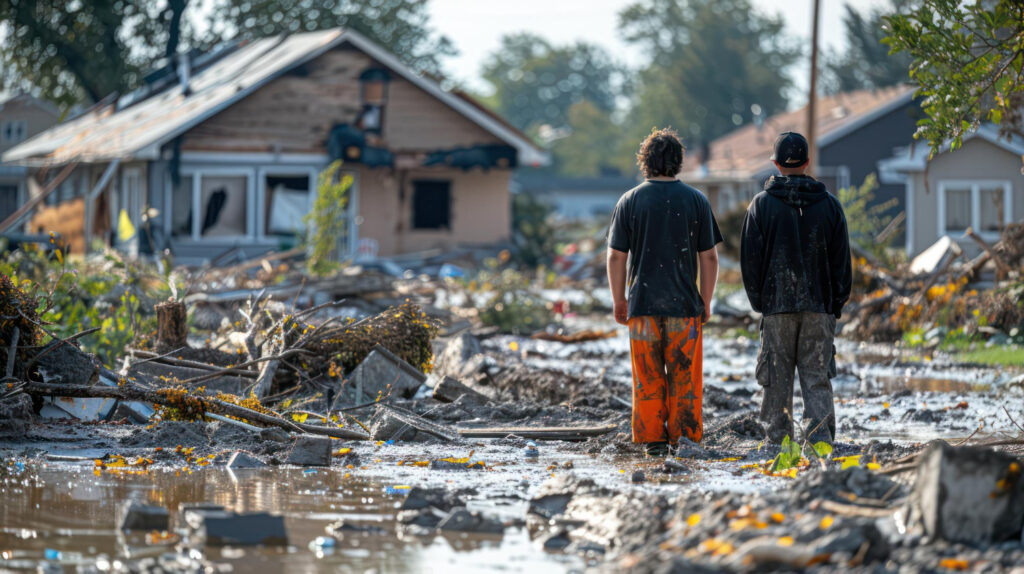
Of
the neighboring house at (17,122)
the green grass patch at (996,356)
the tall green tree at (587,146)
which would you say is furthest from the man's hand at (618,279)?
the tall green tree at (587,146)

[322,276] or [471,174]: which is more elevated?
[471,174]

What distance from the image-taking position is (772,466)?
688cm

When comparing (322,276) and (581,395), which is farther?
(322,276)

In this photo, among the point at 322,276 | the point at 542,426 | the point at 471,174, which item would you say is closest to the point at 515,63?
the point at 471,174

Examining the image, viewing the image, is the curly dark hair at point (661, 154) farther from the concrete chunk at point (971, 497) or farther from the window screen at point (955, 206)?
the window screen at point (955, 206)

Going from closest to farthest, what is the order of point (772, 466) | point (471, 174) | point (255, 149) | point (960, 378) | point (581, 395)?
point (772, 466) < point (581, 395) < point (960, 378) < point (255, 149) < point (471, 174)

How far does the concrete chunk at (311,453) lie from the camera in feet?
23.8

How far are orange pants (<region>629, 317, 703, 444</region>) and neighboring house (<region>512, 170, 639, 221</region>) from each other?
262 ft

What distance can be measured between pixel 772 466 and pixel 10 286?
496cm

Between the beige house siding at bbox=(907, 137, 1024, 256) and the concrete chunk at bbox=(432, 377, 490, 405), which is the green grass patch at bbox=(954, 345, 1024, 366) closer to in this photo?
the concrete chunk at bbox=(432, 377, 490, 405)

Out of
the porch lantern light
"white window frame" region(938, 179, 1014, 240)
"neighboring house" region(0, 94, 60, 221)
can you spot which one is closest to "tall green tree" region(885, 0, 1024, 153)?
the porch lantern light

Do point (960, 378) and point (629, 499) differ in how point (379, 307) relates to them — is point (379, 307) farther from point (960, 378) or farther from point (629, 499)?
point (629, 499)

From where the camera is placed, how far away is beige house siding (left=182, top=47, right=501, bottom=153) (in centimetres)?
2672

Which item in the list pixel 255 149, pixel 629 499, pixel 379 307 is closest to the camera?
pixel 629 499
